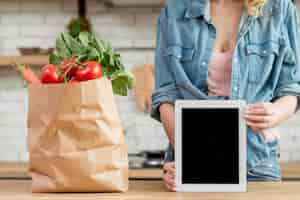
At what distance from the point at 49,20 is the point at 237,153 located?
96.8 inches

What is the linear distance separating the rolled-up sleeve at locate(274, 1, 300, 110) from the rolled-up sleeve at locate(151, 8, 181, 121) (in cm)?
26

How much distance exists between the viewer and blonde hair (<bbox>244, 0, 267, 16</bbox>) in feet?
5.40

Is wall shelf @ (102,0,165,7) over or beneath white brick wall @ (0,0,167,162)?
over

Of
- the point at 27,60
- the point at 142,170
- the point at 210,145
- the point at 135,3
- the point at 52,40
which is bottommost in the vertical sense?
the point at 142,170

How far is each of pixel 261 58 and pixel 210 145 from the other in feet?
1.17

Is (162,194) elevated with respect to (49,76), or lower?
lower

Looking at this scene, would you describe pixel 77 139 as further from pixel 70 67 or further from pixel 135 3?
pixel 135 3

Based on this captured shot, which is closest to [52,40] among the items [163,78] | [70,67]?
[163,78]

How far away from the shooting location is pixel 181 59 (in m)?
1.73

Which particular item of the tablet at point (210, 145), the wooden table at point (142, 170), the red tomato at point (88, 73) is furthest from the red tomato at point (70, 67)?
the wooden table at point (142, 170)

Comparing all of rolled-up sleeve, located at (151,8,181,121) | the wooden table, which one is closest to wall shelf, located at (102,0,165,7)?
the wooden table

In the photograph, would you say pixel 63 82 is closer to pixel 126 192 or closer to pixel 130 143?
pixel 126 192

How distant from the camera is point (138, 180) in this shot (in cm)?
167

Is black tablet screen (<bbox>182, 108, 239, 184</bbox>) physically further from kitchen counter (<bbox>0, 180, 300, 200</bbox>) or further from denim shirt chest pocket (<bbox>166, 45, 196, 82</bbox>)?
denim shirt chest pocket (<bbox>166, 45, 196, 82</bbox>)
